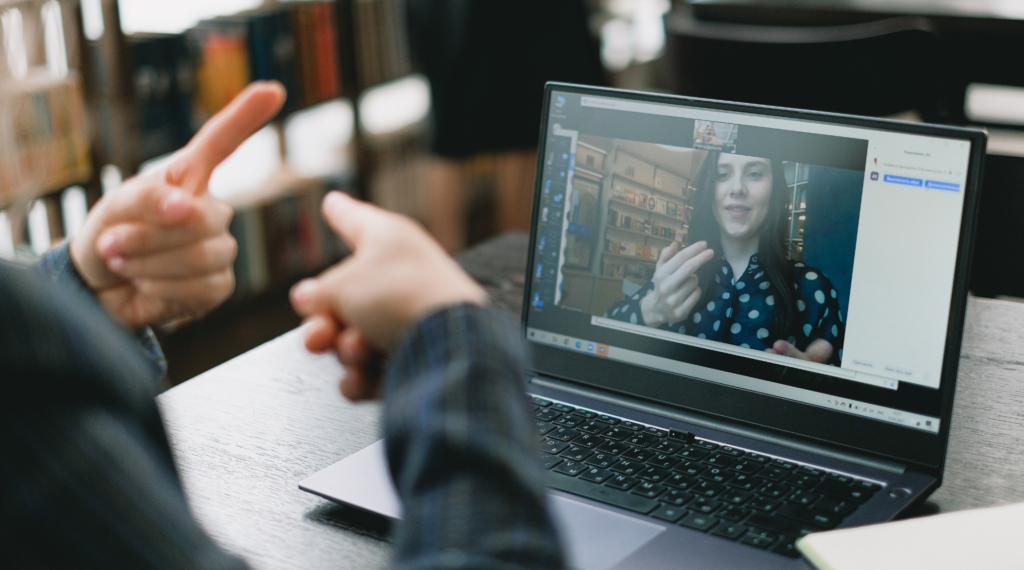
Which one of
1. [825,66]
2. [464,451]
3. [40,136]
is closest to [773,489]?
[464,451]

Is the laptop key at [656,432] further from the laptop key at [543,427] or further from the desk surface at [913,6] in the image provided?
the desk surface at [913,6]

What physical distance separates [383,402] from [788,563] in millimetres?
347

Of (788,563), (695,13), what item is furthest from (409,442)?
(695,13)

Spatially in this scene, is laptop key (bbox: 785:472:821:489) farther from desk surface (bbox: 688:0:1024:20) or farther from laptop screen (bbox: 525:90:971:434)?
desk surface (bbox: 688:0:1024:20)

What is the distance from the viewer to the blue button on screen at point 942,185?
79cm

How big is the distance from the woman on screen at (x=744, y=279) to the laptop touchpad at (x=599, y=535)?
22 cm

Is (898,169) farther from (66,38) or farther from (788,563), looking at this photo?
(66,38)

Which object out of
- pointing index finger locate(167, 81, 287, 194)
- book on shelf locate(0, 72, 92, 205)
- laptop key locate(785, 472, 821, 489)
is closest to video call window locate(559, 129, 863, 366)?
laptop key locate(785, 472, 821, 489)

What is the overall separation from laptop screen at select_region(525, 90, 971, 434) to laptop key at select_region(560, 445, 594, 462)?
12 centimetres

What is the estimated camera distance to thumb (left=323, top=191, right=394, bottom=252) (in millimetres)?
599

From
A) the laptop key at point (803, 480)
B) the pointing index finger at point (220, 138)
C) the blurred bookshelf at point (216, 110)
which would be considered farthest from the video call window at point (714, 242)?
the blurred bookshelf at point (216, 110)

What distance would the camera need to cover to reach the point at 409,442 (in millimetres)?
518

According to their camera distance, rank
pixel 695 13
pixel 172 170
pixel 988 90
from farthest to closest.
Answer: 1. pixel 988 90
2. pixel 695 13
3. pixel 172 170

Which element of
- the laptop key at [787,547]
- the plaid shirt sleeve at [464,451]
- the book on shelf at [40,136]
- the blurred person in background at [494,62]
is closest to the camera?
the plaid shirt sleeve at [464,451]
